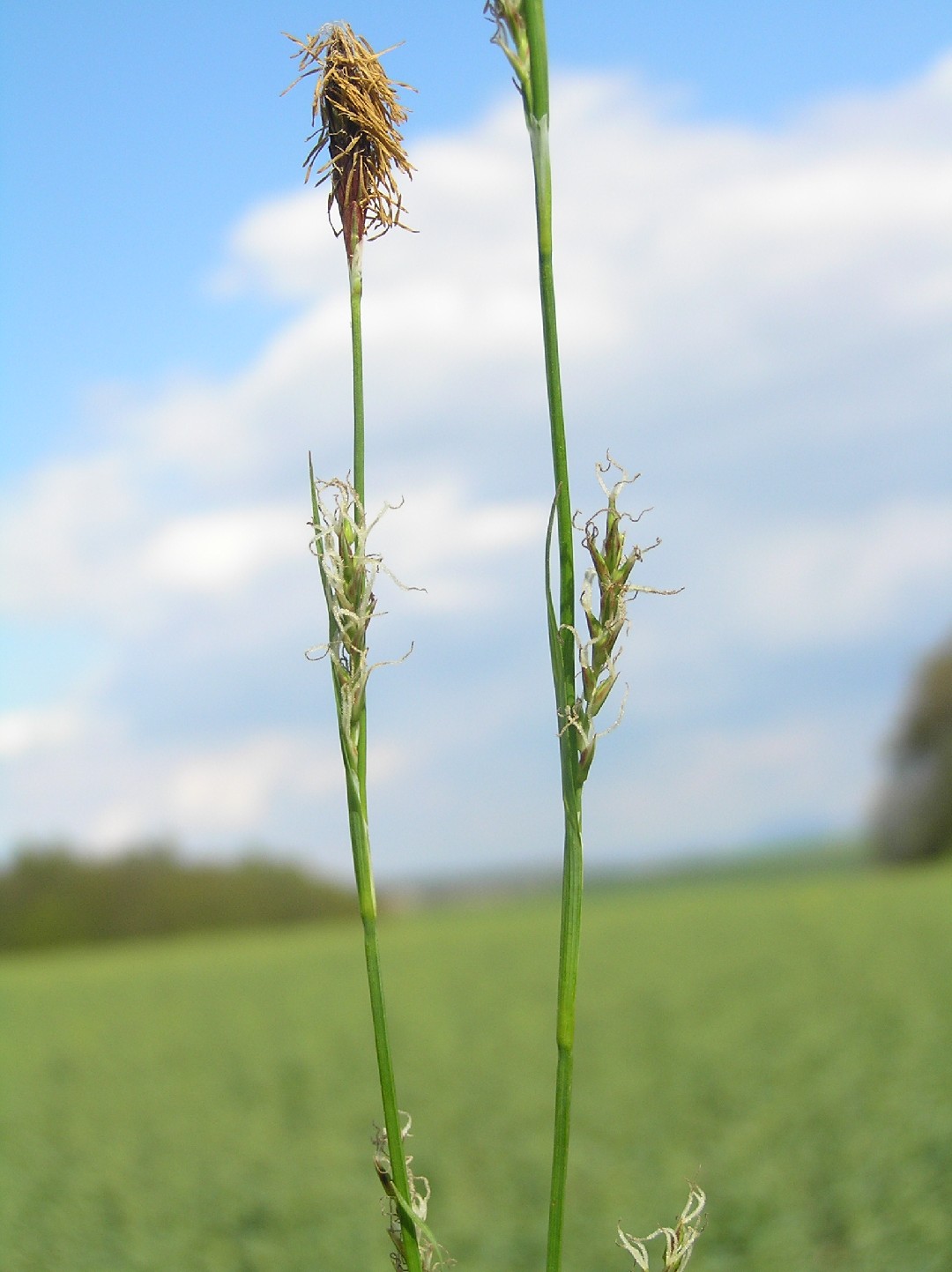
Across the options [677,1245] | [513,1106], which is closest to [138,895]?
[513,1106]

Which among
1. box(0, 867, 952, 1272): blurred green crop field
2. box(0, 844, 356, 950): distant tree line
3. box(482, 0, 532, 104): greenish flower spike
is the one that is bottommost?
box(0, 867, 952, 1272): blurred green crop field

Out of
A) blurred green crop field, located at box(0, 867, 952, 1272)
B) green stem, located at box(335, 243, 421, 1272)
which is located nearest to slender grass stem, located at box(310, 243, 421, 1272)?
green stem, located at box(335, 243, 421, 1272)

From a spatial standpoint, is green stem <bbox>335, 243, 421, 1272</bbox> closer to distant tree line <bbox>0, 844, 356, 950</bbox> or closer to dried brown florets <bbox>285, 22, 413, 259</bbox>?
dried brown florets <bbox>285, 22, 413, 259</bbox>

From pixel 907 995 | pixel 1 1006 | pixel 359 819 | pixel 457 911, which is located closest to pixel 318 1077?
pixel 907 995

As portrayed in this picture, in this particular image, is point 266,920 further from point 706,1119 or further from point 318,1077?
point 706,1119

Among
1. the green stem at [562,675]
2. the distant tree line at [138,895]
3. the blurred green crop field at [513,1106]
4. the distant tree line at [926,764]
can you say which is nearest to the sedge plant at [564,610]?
the green stem at [562,675]

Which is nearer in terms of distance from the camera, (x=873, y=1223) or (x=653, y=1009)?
(x=873, y=1223)

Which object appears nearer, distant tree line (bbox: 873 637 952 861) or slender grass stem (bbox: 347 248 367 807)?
slender grass stem (bbox: 347 248 367 807)
